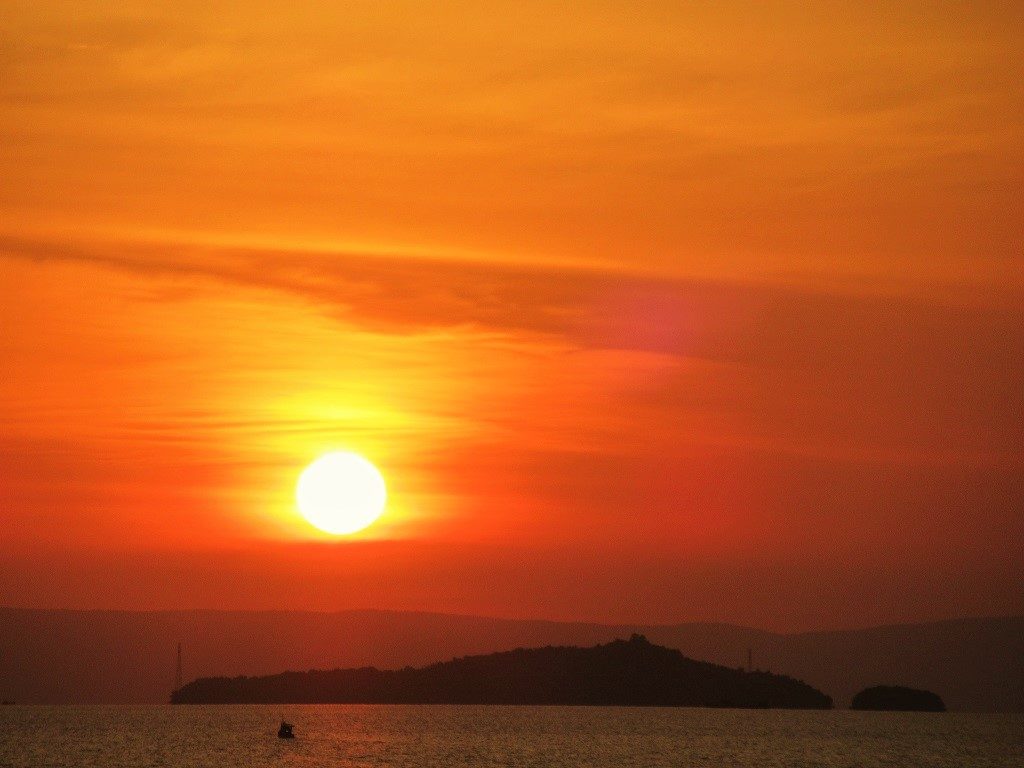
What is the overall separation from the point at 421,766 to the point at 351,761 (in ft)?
46.6

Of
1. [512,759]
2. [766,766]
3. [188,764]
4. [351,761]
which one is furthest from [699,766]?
[188,764]

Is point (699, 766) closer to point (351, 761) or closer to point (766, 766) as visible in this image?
point (766, 766)

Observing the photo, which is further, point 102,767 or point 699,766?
point 699,766

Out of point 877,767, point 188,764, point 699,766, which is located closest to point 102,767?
point 188,764

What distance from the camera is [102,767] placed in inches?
6865

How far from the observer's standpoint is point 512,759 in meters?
196

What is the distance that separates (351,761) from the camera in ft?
634

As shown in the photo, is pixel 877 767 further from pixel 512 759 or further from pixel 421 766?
pixel 421 766

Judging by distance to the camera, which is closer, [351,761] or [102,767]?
[102,767]

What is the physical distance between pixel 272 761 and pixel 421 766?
20.3 m

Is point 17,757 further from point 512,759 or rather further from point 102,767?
point 512,759

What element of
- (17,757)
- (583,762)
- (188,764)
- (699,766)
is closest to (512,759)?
(583,762)

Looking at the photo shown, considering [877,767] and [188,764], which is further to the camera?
[877,767]

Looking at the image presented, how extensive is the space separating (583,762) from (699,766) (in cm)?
1391
